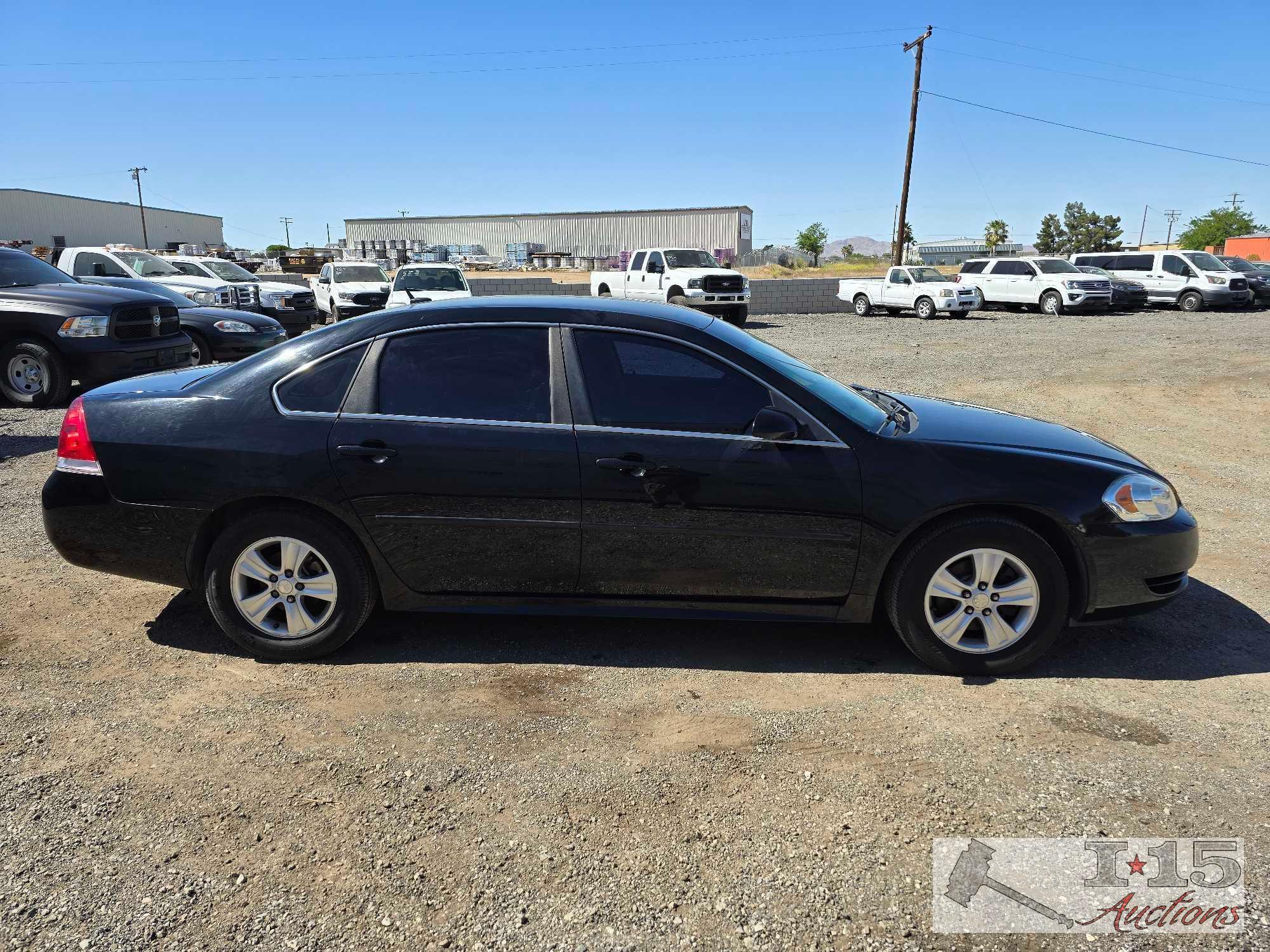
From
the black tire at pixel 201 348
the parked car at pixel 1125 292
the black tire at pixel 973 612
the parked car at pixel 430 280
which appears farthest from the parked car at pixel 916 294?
the black tire at pixel 973 612

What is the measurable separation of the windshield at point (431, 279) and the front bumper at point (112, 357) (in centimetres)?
912

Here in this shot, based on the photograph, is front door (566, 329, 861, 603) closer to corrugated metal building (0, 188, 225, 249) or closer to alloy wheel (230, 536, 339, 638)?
alloy wheel (230, 536, 339, 638)

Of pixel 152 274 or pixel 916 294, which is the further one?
pixel 916 294

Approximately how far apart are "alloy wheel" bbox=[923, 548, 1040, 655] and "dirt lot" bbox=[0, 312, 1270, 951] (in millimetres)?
202

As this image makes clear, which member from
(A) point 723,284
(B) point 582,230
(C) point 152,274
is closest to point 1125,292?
(A) point 723,284

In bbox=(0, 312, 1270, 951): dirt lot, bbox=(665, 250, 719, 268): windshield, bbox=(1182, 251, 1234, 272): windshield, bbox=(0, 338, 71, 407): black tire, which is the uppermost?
bbox=(1182, 251, 1234, 272): windshield

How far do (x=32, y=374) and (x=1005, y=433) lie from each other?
1046 cm

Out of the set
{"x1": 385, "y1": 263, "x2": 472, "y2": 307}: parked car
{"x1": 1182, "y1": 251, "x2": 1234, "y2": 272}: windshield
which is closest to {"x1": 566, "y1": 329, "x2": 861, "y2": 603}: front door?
{"x1": 385, "y1": 263, "x2": 472, "y2": 307}: parked car

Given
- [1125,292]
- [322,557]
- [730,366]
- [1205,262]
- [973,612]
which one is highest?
[1205,262]

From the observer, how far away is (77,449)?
162 inches

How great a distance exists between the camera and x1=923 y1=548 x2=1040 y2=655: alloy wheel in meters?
3.82

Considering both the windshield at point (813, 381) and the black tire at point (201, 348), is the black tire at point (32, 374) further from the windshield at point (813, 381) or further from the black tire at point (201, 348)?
the windshield at point (813, 381)

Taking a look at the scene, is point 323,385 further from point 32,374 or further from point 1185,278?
point 1185,278

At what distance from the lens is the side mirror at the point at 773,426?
378cm
